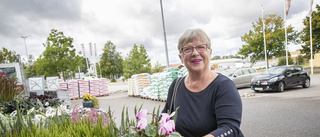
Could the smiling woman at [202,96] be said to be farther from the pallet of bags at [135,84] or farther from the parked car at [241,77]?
the parked car at [241,77]

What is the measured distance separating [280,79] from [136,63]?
45.4 ft

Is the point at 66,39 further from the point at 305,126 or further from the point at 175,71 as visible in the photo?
the point at 305,126

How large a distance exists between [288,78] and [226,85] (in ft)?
38.4

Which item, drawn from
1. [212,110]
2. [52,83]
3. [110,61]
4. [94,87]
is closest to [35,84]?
[52,83]

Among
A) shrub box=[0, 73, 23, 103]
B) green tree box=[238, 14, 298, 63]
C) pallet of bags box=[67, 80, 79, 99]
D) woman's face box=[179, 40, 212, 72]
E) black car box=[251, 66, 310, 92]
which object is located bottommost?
pallet of bags box=[67, 80, 79, 99]

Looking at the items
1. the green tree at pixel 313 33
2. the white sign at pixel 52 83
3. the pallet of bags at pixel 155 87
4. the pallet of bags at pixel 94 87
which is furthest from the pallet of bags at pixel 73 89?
the green tree at pixel 313 33

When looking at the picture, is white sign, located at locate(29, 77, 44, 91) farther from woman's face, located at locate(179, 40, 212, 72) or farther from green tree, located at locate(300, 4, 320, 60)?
green tree, located at locate(300, 4, 320, 60)

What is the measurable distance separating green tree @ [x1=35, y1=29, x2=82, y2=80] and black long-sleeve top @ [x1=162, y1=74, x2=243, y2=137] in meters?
22.6

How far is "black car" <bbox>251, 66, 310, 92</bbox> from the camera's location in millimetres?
10484

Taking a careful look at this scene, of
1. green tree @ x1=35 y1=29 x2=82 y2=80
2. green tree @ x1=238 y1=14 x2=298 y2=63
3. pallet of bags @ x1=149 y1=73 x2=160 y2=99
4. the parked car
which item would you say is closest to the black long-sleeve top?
pallet of bags @ x1=149 y1=73 x2=160 y2=99

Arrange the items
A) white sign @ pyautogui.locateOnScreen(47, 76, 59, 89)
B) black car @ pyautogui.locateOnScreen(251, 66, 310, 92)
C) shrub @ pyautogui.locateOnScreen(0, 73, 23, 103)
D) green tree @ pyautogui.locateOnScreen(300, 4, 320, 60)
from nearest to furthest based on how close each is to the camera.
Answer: shrub @ pyautogui.locateOnScreen(0, 73, 23, 103) < black car @ pyautogui.locateOnScreen(251, 66, 310, 92) < white sign @ pyautogui.locateOnScreen(47, 76, 59, 89) < green tree @ pyautogui.locateOnScreen(300, 4, 320, 60)

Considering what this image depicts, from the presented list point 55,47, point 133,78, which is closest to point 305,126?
point 133,78

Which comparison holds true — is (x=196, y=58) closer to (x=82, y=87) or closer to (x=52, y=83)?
(x=52, y=83)

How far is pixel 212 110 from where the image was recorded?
4.64 feet
